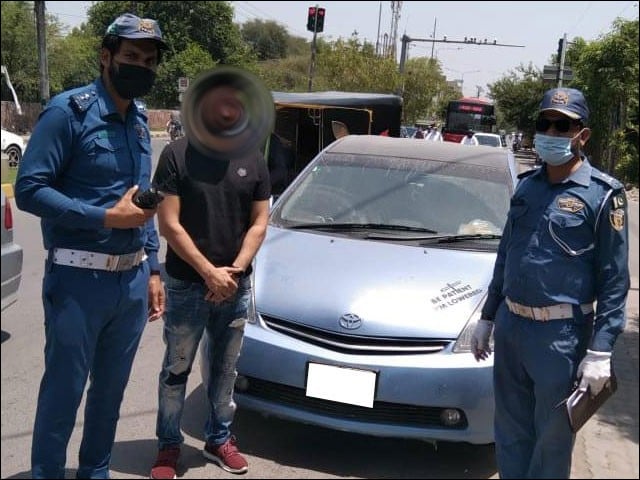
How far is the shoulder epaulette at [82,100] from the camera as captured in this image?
95.6 inches

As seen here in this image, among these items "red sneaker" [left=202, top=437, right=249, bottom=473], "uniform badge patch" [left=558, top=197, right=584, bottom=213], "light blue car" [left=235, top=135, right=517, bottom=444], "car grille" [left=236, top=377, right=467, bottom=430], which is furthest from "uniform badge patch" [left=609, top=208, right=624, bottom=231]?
"red sneaker" [left=202, top=437, right=249, bottom=473]

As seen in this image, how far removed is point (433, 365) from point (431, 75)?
48.7 m

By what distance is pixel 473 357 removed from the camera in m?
3.36

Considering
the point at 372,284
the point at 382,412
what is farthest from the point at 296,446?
the point at 372,284

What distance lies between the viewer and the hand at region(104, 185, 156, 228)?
241cm

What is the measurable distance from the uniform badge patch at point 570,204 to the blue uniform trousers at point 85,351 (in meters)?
1.60

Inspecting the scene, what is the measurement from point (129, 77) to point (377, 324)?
5.38ft

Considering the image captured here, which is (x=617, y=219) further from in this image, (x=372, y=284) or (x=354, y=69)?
(x=354, y=69)

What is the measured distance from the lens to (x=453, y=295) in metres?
3.65

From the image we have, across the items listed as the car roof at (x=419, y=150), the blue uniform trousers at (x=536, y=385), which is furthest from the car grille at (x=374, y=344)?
the car roof at (x=419, y=150)

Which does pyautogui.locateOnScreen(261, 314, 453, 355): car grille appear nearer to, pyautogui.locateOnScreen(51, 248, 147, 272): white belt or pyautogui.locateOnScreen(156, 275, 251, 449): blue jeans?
pyautogui.locateOnScreen(156, 275, 251, 449): blue jeans

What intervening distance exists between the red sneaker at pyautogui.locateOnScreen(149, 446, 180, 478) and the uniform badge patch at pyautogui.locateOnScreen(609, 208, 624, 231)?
2.14 metres

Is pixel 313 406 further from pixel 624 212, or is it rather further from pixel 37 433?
pixel 624 212

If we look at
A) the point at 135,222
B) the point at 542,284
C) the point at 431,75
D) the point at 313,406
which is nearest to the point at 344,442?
the point at 313,406
